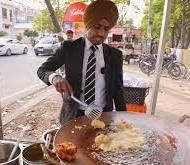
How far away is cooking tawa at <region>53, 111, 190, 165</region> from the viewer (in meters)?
1.80

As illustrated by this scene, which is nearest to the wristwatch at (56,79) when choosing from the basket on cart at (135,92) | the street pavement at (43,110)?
the street pavement at (43,110)

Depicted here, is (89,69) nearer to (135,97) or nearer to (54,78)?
(54,78)

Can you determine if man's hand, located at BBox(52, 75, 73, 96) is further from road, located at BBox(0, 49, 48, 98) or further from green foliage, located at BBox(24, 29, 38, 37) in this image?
green foliage, located at BBox(24, 29, 38, 37)

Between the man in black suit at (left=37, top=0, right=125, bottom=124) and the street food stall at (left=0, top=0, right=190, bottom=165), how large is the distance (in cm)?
19

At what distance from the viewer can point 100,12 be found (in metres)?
2.32

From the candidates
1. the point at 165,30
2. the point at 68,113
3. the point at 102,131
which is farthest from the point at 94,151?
the point at 165,30

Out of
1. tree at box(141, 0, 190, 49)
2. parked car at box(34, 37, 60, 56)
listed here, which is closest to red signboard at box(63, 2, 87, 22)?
tree at box(141, 0, 190, 49)

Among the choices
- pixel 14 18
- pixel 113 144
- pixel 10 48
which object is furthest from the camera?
pixel 14 18

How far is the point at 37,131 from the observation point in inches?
227

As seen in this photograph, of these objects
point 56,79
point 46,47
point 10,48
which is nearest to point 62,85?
point 56,79

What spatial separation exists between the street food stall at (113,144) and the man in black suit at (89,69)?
194 millimetres

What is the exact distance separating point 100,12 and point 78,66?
465mm

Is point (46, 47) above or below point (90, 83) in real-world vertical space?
below

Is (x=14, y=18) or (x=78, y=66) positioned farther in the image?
(x=14, y=18)
